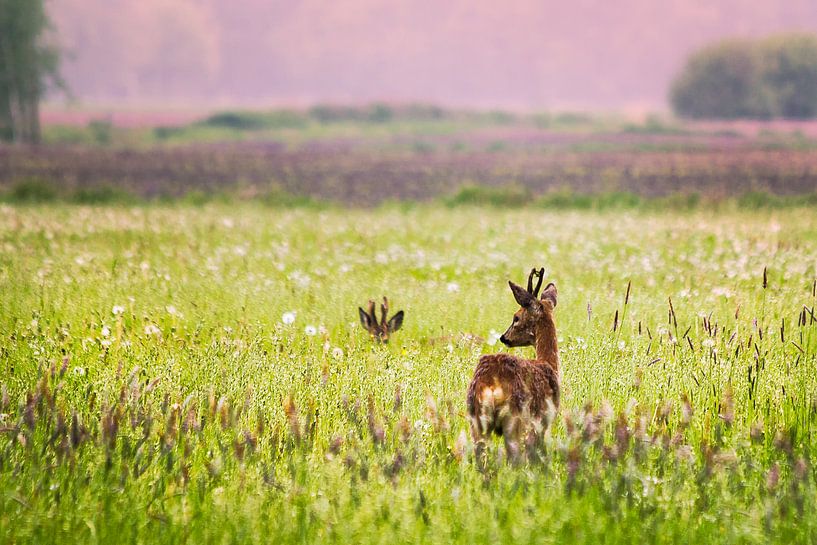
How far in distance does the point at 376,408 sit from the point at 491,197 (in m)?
15.3

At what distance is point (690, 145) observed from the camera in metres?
32.7

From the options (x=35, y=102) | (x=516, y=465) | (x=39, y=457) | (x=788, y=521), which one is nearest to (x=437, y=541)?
(x=516, y=465)

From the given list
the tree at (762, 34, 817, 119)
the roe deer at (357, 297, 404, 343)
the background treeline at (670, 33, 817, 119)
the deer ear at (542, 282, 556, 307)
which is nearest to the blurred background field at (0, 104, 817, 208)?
the background treeline at (670, 33, 817, 119)

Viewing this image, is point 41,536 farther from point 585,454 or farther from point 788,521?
point 788,521

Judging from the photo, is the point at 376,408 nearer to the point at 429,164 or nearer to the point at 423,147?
the point at 429,164

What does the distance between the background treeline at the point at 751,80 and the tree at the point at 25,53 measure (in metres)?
30.6

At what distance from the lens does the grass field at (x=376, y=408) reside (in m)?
3.26

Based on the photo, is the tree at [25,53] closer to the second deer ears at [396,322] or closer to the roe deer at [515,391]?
the second deer ears at [396,322]

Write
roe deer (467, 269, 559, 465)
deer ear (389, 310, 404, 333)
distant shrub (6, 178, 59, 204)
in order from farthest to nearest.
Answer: distant shrub (6, 178, 59, 204)
deer ear (389, 310, 404, 333)
roe deer (467, 269, 559, 465)

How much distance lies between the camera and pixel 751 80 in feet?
135

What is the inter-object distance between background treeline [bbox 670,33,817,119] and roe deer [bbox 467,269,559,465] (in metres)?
37.0

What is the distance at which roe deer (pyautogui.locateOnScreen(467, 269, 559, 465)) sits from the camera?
3654 millimetres

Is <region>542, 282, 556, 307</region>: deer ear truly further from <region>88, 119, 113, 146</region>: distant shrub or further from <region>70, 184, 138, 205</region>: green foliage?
<region>88, 119, 113, 146</region>: distant shrub

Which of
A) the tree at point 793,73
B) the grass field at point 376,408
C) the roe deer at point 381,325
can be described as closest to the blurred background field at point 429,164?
the tree at point 793,73
